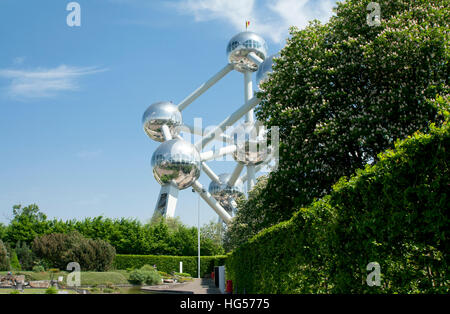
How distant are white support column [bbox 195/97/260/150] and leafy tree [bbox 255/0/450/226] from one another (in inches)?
1185

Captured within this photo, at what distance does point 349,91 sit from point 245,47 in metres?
31.3

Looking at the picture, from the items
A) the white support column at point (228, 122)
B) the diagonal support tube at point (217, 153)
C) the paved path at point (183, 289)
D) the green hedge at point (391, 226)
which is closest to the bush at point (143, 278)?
the paved path at point (183, 289)

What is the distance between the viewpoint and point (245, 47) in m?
46.7

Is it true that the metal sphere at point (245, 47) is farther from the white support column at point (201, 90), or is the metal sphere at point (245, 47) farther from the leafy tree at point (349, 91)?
the leafy tree at point (349, 91)

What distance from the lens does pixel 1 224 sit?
60969 millimetres

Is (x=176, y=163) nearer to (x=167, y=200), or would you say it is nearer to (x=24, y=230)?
(x=167, y=200)

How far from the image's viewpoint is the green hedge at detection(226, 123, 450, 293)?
4.34 meters

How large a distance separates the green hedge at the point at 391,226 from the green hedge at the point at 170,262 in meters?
45.5

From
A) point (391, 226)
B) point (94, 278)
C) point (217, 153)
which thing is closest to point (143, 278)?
point (94, 278)

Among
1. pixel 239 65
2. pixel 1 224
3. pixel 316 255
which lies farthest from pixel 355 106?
pixel 1 224

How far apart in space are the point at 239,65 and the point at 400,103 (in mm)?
35865

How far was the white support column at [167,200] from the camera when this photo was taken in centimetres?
5122

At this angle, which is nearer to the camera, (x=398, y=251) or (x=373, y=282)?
(x=398, y=251)
